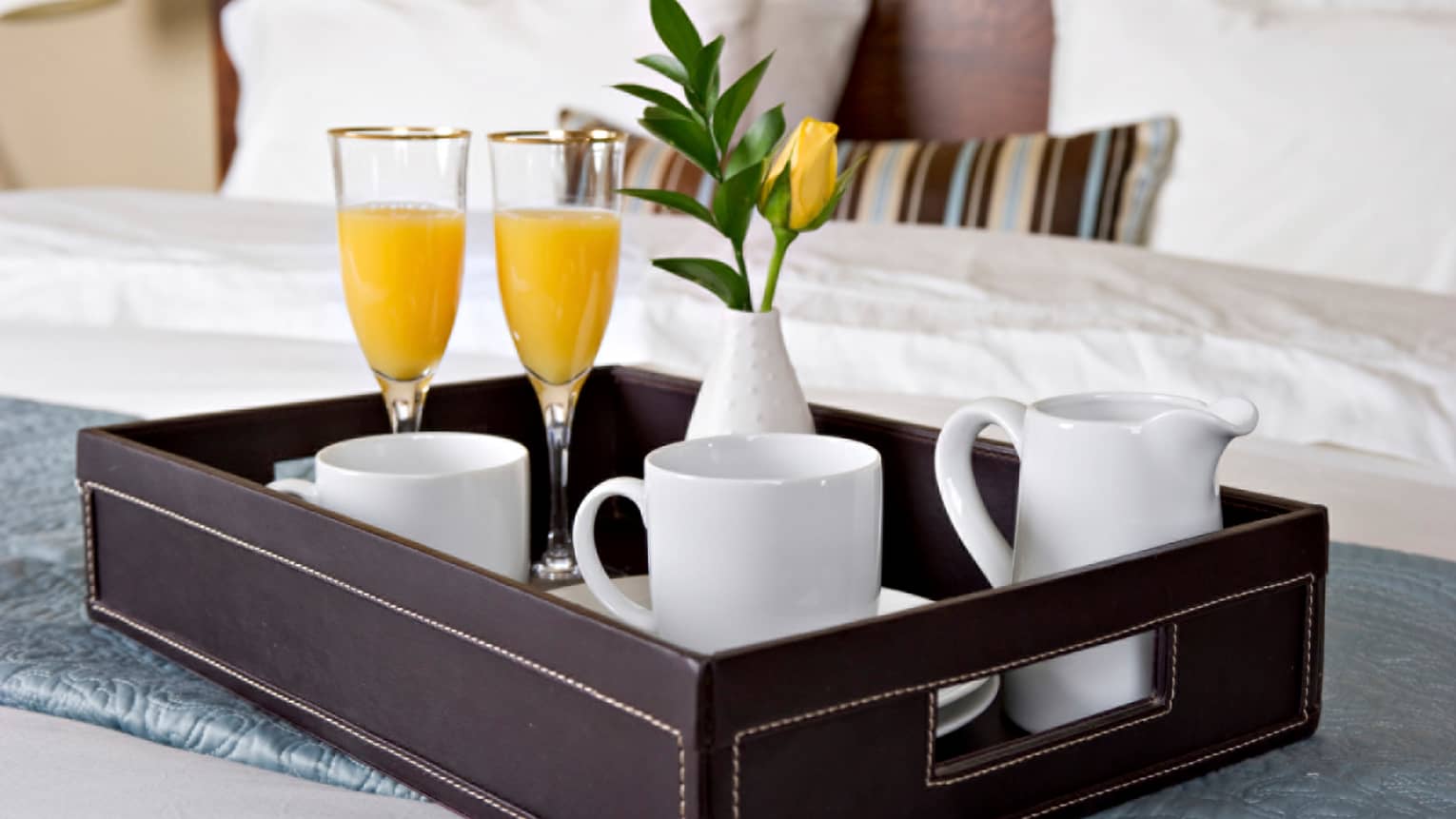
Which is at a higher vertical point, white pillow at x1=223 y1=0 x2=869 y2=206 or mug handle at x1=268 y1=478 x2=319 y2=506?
white pillow at x1=223 y1=0 x2=869 y2=206

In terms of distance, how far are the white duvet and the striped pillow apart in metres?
0.28

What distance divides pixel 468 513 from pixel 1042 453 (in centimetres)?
31

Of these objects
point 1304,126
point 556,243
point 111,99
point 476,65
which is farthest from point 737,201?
point 111,99

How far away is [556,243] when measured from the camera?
1079 mm

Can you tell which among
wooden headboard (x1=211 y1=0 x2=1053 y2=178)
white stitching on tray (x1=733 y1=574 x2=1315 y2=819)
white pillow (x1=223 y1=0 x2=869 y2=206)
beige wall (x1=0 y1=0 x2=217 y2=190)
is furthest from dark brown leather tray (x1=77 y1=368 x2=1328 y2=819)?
beige wall (x1=0 y1=0 x2=217 y2=190)

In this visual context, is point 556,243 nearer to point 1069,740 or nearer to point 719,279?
point 719,279

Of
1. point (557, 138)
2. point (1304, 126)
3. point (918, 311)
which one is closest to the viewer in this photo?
point (557, 138)

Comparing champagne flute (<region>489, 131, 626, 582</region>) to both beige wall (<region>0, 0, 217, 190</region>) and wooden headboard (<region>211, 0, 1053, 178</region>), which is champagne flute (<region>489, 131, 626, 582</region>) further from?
beige wall (<region>0, 0, 217, 190</region>)

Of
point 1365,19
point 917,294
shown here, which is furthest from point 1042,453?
point 1365,19

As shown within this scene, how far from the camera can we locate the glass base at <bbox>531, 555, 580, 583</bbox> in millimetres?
1086

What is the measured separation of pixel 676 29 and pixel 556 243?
16 centimetres

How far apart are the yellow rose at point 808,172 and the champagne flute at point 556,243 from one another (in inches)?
5.6

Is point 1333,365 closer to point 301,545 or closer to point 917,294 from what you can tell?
point 917,294

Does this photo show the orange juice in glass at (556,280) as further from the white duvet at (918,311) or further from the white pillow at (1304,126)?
the white pillow at (1304,126)
